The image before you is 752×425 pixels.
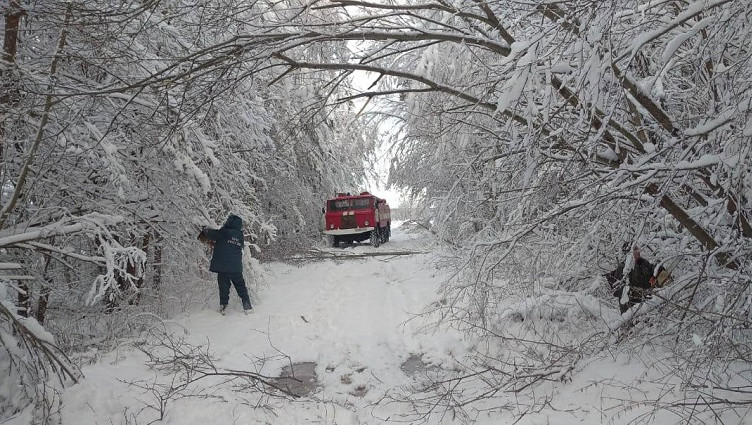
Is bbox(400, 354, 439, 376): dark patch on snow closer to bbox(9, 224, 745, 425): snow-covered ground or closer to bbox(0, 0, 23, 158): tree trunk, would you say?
bbox(9, 224, 745, 425): snow-covered ground

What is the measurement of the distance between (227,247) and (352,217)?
612 inches

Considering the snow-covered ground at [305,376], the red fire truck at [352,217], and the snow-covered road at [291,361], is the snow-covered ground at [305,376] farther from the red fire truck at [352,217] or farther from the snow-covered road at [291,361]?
the red fire truck at [352,217]

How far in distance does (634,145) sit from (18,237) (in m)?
5.34

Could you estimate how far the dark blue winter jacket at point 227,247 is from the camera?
828 cm

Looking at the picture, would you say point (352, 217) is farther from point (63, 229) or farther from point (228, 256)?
point (63, 229)

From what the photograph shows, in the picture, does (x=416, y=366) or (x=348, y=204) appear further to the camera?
(x=348, y=204)

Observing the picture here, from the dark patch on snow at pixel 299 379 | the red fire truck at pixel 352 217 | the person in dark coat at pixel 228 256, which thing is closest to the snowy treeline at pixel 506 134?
the person in dark coat at pixel 228 256

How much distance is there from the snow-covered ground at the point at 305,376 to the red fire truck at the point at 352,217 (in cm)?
1452

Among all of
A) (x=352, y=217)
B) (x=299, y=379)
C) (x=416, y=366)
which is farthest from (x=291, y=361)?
(x=352, y=217)

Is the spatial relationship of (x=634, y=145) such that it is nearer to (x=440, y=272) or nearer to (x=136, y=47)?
(x=136, y=47)

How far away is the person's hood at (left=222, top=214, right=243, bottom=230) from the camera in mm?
8398

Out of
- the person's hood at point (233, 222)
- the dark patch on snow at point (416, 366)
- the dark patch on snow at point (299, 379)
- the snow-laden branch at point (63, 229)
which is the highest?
the snow-laden branch at point (63, 229)

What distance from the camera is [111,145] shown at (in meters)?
5.29

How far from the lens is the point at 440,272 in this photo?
39.6 ft
